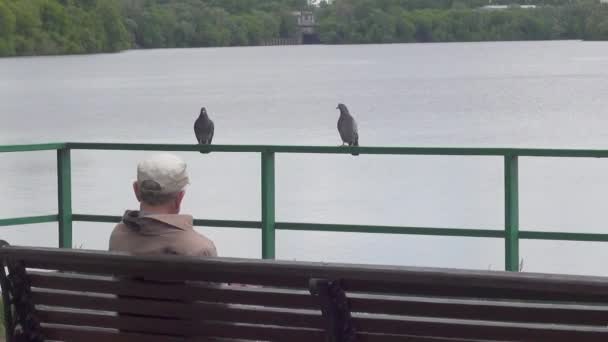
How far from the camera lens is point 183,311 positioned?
3.27 metres

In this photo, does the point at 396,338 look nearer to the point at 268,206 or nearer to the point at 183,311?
the point at 183,311

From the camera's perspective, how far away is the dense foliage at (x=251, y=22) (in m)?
57.1

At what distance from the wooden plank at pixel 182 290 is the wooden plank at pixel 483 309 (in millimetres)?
147

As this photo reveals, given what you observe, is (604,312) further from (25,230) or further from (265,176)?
(25,230)

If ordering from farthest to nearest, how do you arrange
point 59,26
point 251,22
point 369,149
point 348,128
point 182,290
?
point 251,22 → point 59,26 → point 348,128 → point 369,149 → point 182,290

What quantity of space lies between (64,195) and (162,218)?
3.13 metres

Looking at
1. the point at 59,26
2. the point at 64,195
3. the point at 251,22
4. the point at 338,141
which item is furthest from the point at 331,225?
the point at 251,22

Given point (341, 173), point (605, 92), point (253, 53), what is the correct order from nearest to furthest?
point (341, 173), point (605, 92), point (253, 53)

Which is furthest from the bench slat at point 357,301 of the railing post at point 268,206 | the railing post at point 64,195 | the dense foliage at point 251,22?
the dense foliage at point 251,22

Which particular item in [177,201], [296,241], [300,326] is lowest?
[296,241]

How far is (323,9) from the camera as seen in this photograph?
64812mm

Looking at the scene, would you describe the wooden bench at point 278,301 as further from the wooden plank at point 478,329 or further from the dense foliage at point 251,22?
the dense foliage at point 251,22

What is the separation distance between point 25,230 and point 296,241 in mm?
3333

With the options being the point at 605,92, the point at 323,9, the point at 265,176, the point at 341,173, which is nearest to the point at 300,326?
the point at 265,176
